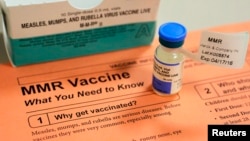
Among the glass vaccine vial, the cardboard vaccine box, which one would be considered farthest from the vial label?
the cardboard vaccine box

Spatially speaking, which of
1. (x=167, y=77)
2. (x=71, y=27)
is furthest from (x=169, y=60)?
(x=71, y=27)

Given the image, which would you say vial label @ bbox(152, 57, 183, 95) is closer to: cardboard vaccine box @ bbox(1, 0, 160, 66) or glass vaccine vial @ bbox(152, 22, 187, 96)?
glass vaccine vial @ bbox(152, 22, 187, 96)

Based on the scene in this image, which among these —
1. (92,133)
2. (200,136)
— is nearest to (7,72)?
(92,133)

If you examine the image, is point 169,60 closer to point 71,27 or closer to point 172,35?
point 172,35

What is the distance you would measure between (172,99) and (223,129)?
0.09 metres

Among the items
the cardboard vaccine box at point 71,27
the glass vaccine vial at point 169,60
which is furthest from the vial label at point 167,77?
the cardboard vaccine box at point 71,27

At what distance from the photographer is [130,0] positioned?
2.32ft

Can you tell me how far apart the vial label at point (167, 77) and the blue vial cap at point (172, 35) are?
0.03 m

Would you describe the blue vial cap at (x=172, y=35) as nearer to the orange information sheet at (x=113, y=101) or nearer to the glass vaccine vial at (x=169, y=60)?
the glass vaccine vial at (x=169, y=60)

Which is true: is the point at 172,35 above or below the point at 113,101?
above

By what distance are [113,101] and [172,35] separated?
0.14 m

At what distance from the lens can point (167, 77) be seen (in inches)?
26.3

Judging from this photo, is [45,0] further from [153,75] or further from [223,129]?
[223,129]

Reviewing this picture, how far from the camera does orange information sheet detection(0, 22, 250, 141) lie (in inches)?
25.5
